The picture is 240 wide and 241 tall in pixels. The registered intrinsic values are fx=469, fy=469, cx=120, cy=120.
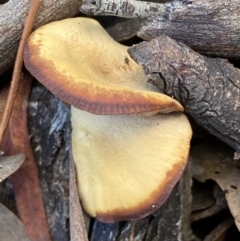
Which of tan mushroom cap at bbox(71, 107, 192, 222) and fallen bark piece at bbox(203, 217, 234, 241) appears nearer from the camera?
tan mushroom cap at bbox(71, 107, 192, 222)

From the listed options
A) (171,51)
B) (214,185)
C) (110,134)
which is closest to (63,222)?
(110,134)

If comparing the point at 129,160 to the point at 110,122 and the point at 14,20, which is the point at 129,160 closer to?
the point at 110,122

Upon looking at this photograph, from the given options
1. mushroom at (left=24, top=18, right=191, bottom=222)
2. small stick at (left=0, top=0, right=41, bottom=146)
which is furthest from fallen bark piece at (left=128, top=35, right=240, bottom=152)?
small stick at (left=0, top=0, right=41, bottom=146)

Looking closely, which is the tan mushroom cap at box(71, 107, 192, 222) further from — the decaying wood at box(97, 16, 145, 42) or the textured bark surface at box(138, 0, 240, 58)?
the decaying wood at box(97, 16, 145, 42)

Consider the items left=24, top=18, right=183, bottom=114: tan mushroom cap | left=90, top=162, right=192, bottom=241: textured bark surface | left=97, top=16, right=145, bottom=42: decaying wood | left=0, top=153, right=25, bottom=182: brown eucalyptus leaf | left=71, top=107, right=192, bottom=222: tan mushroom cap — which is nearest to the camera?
left=24, top=18, right=183, bottom=114: tan mushroom cap

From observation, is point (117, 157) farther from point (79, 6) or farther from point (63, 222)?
point (79, 6)
